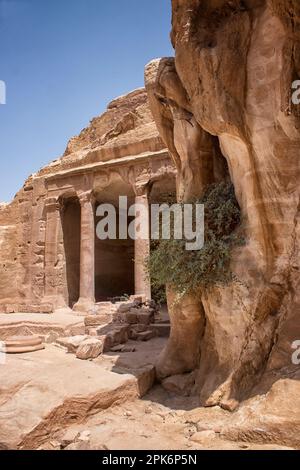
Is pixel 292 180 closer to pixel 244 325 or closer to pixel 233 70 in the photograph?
pixel 233 70

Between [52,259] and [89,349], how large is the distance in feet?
27.0

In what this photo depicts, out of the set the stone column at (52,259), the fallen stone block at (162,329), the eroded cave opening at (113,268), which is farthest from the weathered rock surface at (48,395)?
the eroded cave opening at (113,268)

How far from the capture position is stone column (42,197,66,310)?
13875 mm

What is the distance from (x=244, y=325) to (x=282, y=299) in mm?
581

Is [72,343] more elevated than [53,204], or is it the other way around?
[53,204]

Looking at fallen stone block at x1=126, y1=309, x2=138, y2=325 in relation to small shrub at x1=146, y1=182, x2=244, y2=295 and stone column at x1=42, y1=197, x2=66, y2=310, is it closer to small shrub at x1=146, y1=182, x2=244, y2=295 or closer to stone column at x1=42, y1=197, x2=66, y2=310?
small shrub at x1=146, y1=182, x2=244, y2=295

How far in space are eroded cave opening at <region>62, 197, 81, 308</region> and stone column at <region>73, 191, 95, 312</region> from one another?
4.55ft

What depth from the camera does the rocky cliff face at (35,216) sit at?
1311 cm

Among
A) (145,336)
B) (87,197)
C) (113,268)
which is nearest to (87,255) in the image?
(87,197)

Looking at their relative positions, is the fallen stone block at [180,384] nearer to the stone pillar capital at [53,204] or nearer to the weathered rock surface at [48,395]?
the weathered rock surface at [48,395]

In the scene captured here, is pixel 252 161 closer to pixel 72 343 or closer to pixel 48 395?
pixel 48 395

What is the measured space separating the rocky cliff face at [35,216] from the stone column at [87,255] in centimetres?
A: 130

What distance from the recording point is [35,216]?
15.2m
